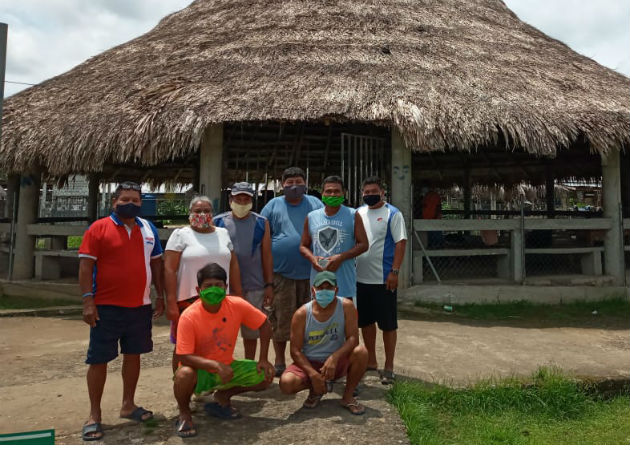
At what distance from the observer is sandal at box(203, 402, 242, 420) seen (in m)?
2.83

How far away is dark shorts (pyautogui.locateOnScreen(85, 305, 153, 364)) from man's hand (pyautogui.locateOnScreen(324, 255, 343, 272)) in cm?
127

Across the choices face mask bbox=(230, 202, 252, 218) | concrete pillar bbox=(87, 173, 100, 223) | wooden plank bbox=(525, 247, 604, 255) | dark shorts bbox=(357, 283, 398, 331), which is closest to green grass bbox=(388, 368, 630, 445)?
dark shorts bbox=(357, 283, 398, 331)

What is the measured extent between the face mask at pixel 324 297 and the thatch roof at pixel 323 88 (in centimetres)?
354

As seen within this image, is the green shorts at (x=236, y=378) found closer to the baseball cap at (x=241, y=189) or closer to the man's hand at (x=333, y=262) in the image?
the man's hand at (x=333, y=262)

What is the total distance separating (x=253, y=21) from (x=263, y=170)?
147 inches

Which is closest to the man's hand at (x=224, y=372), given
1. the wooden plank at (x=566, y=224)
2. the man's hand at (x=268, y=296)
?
the man's hand at (x=268, y=296)

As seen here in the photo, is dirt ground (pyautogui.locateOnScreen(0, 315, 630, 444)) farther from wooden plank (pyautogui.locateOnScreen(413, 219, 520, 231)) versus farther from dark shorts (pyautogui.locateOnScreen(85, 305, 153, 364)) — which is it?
wooden plank (pyautogui.locateOnScreen(413, 219, 520, 231))

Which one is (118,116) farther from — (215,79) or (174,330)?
(174,330)

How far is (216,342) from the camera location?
273 cm

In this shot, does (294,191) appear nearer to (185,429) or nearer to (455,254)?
(185,429)

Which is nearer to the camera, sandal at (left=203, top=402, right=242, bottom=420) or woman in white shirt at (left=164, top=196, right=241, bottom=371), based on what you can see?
sandal at (left=203, top=402, right=242, bottom=420)

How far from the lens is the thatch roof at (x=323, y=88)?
6078 millimetres

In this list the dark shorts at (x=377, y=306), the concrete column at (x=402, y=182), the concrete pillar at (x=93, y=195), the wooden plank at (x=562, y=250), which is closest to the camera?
the dark shorts at (x=377, y=306)

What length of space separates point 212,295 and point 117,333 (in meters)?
0.65
